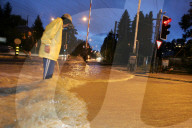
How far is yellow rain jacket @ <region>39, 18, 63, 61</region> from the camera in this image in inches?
157

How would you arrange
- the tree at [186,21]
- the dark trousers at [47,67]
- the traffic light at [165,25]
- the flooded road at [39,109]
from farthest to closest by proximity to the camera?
the tree at [186,21], the traffic light at [165,25], the dark trousers at [47,67], the flooded road at [39,109]

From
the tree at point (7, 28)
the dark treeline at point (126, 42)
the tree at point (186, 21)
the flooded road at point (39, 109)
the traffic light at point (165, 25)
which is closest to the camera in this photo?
the flooded road at point (39, 109)

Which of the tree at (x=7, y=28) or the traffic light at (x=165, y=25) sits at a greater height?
the tree at (x=7, y=28)

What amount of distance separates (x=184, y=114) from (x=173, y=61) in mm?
32299

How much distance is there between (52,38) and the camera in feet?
13.2

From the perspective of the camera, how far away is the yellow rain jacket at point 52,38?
3.98 m

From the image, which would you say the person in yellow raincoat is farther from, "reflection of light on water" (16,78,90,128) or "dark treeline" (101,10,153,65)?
"dark treeline" (101,10,153,65)

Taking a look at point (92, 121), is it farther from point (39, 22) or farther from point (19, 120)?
point (39, 22)

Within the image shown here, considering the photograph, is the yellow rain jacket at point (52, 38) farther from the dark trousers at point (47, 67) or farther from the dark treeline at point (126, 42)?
the dark treeline at point (126, 42)

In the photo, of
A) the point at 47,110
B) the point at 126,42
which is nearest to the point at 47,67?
the point at 47,110

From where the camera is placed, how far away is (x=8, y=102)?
9.28 feet

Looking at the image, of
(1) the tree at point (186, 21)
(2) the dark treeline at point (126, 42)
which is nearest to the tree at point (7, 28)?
(2) the dark treeline at point (126, 42)

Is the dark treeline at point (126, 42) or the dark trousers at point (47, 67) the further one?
the dark treeline at point (126, 42)

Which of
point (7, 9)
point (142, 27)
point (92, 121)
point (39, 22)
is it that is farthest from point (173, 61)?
point (39, 22)
